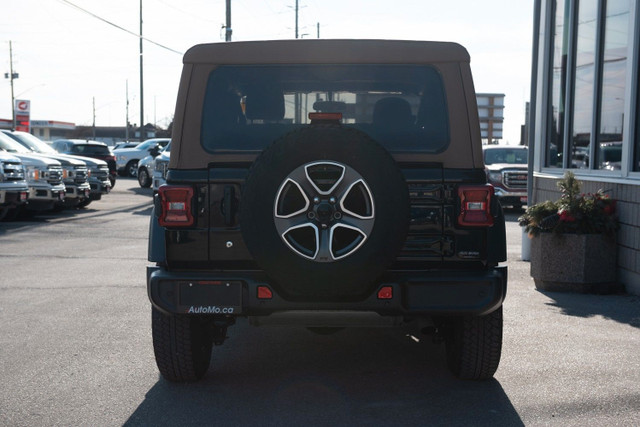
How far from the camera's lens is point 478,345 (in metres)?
4.81

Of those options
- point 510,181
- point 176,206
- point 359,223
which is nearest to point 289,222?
point 359,223

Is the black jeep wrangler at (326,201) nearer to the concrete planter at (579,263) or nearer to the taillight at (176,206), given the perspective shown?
the taillight at (176,206)

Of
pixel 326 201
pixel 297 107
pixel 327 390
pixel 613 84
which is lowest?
pixel 327 390

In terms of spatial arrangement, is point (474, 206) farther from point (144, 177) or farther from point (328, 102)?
point (144, 177)

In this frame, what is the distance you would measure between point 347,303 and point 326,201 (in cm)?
59

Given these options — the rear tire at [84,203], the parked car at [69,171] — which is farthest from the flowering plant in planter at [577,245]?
the rear tire at [84,203]

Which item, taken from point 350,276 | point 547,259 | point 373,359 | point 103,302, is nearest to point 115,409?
point 350,276

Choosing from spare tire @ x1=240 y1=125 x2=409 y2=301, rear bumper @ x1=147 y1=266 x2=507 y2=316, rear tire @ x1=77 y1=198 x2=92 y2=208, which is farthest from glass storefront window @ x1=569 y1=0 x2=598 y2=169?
rear tire @ x1=77 y1=198 x2=92 y2=208

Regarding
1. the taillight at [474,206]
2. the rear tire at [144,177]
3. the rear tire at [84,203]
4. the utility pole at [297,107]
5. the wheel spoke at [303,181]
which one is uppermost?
the utility pole at [297,107]

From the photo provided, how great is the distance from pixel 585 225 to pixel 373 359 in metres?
3.78

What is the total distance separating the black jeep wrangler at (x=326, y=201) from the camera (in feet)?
13.5

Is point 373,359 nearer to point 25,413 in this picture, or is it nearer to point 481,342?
point 481,342

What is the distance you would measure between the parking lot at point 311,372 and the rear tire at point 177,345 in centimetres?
11

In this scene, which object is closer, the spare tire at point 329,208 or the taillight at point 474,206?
the spare tire at point 329,208
